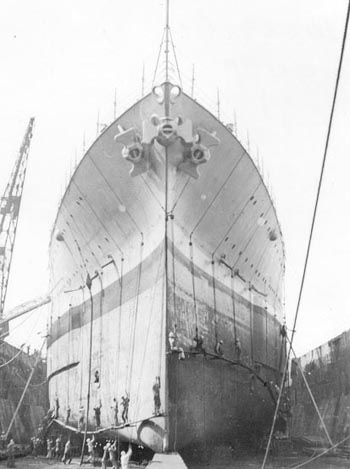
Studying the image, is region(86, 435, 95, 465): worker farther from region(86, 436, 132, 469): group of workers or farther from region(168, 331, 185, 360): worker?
region(168, 331, 185, 360): worker

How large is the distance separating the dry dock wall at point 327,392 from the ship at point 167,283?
15.1ft

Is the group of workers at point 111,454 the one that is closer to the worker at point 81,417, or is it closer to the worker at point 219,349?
the worker at point 81,417

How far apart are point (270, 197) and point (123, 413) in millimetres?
4153

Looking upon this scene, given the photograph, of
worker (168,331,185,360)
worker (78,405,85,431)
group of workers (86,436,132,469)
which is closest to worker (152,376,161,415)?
worker (168,331,185,360)

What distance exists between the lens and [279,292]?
9836 mm

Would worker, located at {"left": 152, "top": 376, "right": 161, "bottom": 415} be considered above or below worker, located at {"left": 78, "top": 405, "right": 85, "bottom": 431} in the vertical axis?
above

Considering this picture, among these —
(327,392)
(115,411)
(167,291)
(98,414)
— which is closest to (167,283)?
(167,291)

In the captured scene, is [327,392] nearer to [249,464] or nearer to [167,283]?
[249,464]

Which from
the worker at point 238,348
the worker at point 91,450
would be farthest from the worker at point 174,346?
the worker at point 91,450

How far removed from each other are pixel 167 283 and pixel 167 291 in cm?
11

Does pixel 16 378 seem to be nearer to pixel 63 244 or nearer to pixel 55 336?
pixel 55 336

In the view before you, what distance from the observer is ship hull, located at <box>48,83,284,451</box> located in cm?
602

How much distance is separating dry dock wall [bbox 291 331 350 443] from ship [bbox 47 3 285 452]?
459 centimetres

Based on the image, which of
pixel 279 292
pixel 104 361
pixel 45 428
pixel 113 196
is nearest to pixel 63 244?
pixel 113 196
